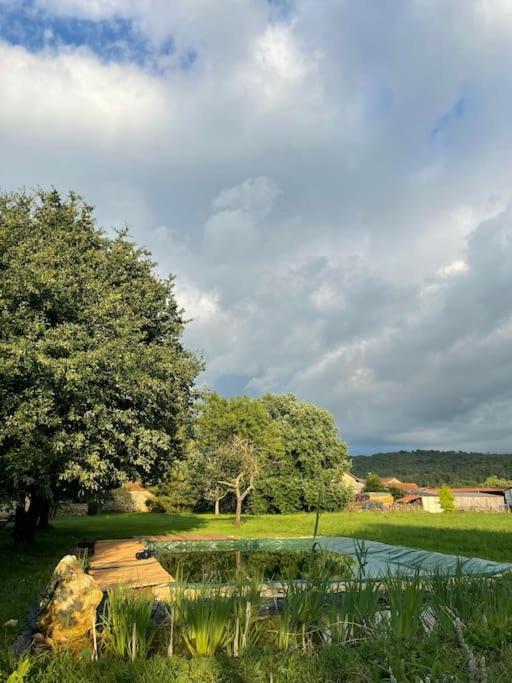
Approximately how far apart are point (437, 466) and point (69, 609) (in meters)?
155

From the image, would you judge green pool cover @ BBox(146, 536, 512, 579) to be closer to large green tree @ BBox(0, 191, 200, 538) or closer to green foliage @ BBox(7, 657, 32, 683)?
large green tree @ BBox(0, 191, 200, 538)

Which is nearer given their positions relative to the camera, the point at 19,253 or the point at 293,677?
the point at 293,677

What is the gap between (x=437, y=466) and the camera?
148 meters

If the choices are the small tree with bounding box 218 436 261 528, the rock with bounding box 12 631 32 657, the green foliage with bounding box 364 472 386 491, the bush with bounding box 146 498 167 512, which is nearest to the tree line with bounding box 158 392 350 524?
the small tree with bounding box 218 436 261 528

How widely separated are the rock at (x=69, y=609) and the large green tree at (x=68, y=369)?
501 centimetres

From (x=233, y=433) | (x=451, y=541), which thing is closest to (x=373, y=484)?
(x=233, y=433)

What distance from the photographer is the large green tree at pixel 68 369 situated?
430 inches

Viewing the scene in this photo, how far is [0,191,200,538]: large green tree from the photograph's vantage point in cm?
1091

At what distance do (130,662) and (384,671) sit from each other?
2.14 metres

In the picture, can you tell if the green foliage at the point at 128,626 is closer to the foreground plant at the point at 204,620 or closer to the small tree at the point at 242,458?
the foreground plant at the point at 204,620

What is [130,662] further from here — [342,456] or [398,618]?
[342,456]

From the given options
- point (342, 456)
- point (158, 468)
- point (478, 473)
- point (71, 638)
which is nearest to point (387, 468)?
point (478, 473)

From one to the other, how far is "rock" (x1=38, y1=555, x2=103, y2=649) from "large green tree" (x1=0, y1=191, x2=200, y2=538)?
16.4 feet

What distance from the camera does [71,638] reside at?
564cm
